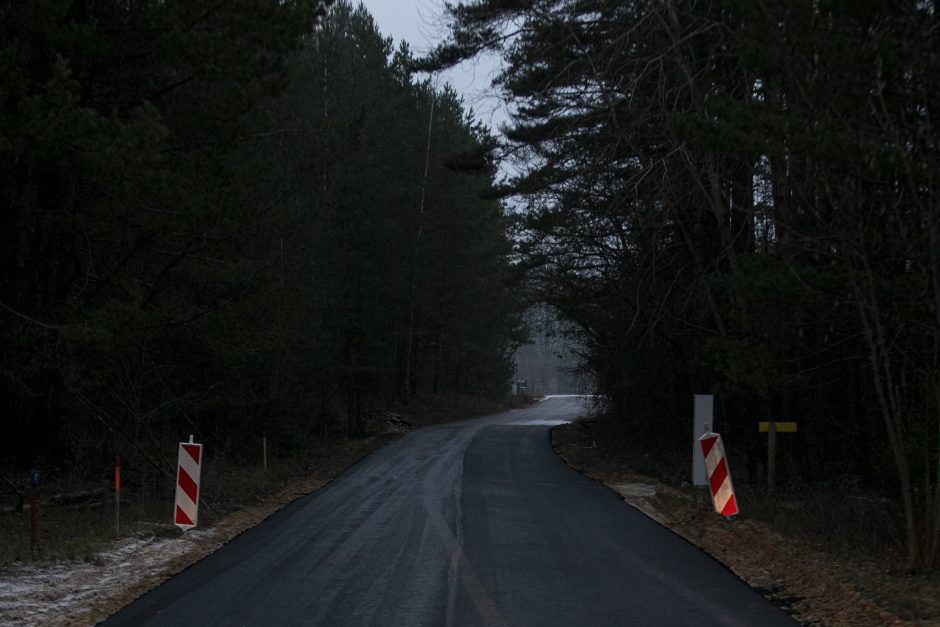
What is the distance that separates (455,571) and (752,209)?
8736 millimetres

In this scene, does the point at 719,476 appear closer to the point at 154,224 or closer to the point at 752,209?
the point at 752,209

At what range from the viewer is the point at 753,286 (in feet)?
33.4

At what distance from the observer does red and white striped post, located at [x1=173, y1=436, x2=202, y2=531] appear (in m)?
11.5

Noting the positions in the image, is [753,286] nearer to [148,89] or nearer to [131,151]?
[131,151]

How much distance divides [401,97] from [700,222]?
2489 centimetres

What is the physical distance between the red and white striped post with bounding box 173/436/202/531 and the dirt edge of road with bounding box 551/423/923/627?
6.46 m

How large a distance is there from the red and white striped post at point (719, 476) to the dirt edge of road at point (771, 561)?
0.20 metres

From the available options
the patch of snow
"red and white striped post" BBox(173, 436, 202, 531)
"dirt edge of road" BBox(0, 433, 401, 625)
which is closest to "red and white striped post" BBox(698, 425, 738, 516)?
"dirt edge of road" BBox(0, 433, 401, 625)

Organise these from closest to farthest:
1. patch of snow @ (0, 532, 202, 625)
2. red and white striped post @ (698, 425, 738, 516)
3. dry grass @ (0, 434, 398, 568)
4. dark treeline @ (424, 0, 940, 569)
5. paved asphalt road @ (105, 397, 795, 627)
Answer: paved asphalt road @ (105, 397, 795, 627) → patch of snow @ (0, 532, 202, 625) → dark treeline @ (424, 0, 940, 569) → dry grass @ (0, 434, 398, 568) → red and white striped post @ (698, 425, 738, 516)

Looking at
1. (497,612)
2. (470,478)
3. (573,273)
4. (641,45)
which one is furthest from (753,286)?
(573,273)

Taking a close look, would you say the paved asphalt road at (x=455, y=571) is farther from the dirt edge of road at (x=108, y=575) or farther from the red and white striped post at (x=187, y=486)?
the red and white striped post at (x=187, y=486)

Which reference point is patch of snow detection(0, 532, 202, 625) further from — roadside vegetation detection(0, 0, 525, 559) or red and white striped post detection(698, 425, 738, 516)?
red and white striped post detection(698, 425, 738, 516)

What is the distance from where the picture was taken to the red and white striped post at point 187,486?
11.5 m

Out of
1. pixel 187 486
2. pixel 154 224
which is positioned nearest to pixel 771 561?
A: pixel 187 486
